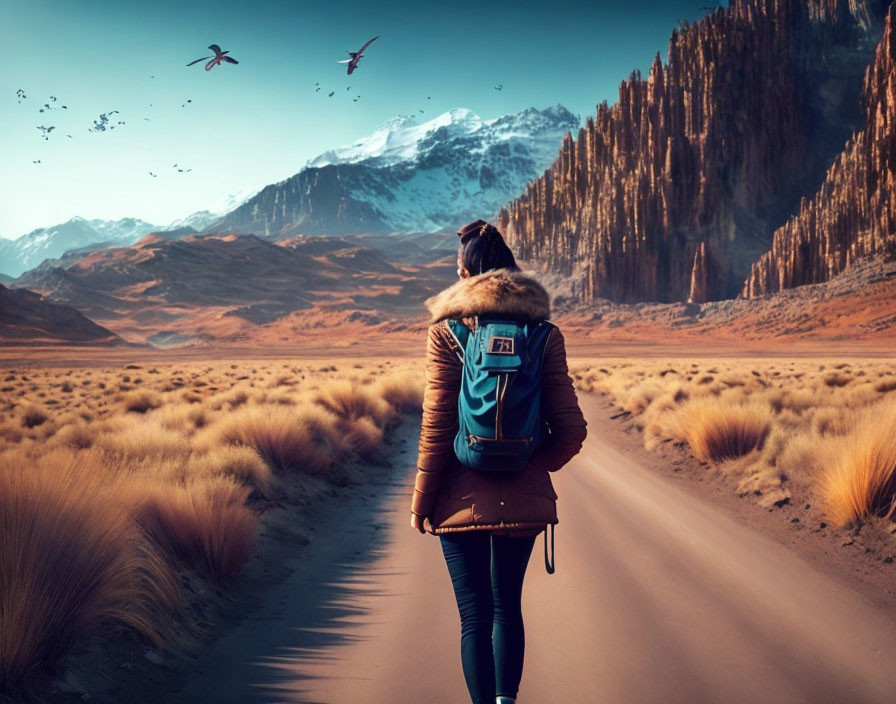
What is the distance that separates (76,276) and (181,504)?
115m

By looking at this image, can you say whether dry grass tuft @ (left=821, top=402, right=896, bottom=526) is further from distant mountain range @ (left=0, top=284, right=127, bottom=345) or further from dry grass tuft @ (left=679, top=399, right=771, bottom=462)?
distant mountain range @ (left=0, top=284, right=127, bottom=345)

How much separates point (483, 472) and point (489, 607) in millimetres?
661

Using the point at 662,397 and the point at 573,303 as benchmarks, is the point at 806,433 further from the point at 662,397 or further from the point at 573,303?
the point at 573,303

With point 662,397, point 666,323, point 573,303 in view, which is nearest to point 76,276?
point 573,303

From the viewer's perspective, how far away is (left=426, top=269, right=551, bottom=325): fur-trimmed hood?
3062 millimetres

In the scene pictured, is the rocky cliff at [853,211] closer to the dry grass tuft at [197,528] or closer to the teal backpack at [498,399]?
the dry grass tuft at [197,528]

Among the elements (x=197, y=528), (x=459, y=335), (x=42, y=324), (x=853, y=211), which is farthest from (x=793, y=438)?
(x=42, y=324)

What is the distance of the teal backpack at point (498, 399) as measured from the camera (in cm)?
285

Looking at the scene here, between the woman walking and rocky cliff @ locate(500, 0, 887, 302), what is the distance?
69.2m

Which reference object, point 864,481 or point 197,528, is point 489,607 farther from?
point 864,481

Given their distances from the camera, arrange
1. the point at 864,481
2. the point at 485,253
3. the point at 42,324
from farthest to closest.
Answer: the point at 42,324, the point at 864,481, the point at 485,253

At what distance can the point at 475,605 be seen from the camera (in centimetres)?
304

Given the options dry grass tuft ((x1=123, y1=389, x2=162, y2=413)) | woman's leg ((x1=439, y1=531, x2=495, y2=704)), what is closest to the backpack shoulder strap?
woman's leg ((x1=439, y1=531, x2=495, y2=704))

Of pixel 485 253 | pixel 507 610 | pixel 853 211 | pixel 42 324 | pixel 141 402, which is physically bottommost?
pixel 141 402
